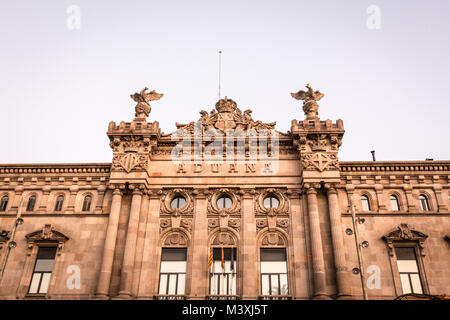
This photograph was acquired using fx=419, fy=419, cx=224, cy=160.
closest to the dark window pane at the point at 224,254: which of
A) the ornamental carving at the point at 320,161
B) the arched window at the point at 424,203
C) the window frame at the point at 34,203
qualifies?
the ornamental carving at the point at 320,161

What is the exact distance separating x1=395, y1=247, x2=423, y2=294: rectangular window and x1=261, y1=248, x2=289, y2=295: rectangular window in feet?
20.5

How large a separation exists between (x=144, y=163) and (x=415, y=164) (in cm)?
1624

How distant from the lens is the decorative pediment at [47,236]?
2372 cm

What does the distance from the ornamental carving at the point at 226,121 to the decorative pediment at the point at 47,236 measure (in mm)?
9449

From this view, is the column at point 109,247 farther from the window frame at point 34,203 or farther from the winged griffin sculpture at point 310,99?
the winged griffin sculpture at point 310,99

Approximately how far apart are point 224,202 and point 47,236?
33.6 feet

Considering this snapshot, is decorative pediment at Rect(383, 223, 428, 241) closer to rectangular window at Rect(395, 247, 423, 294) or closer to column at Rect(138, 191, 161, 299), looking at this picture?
rectangular window at Rect(395, 247, 423, 294)

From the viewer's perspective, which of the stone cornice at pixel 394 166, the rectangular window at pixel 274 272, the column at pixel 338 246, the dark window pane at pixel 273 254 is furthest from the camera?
the stone cornice at pixel 394 166

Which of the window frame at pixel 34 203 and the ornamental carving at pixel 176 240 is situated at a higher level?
the window frame at pixel 34 203

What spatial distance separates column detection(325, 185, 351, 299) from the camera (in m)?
21.0

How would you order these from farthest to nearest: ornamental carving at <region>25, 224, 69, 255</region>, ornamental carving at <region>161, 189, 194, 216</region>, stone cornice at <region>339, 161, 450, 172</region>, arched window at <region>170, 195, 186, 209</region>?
1. stone cornice at <region>339, 161, 450, 172</region>
2. arched window at <region>170, 195, 186, 209</region>
3. ornamental carving at <region>161, 189, 194, 216</region>
4. ornamental carving at <region>25, 224, 69, 255</region>

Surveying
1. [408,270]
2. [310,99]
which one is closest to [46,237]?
[310,99]

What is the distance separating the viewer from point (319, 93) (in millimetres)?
27250

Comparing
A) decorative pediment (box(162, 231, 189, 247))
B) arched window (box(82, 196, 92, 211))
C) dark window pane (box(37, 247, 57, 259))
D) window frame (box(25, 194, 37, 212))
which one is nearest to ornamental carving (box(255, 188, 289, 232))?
decorative pediment (box(162, 231, 189, 247))
